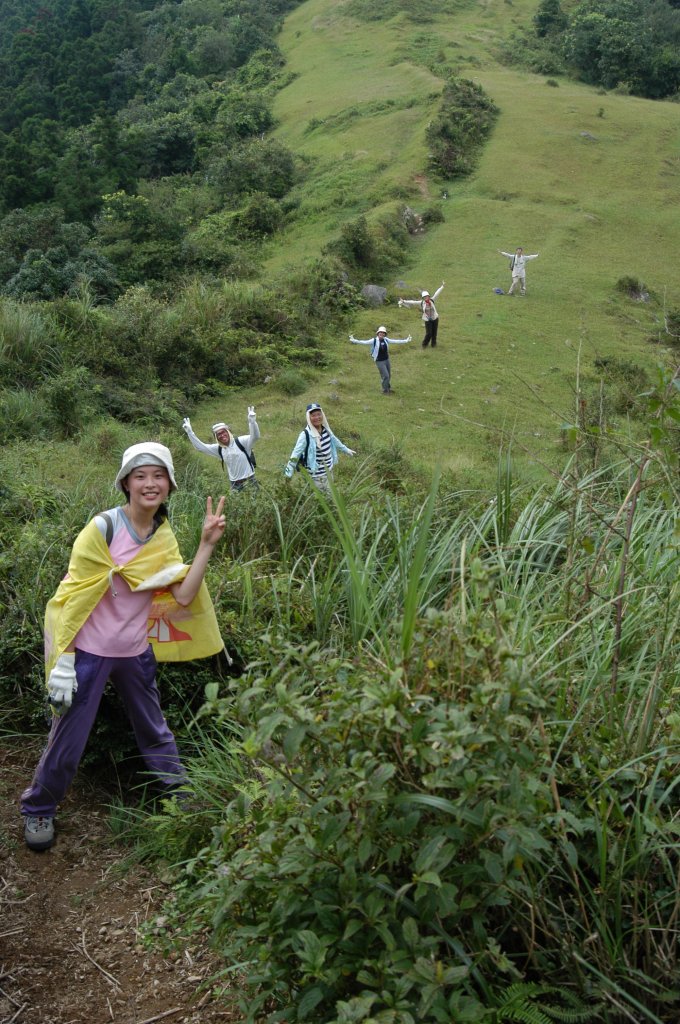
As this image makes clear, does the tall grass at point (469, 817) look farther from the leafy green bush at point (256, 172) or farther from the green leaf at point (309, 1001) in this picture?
the leafy green bush at point (256, 172)

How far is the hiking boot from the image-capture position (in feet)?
13.0

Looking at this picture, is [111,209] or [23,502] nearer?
[23,502]

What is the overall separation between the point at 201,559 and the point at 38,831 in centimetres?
131

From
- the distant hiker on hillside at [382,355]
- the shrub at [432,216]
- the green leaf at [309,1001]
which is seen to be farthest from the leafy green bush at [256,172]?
the green leaf at [309,1001]

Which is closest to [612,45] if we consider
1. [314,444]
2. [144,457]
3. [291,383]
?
[291,383]

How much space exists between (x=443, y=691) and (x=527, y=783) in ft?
1.18

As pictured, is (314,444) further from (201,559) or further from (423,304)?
(423,304)

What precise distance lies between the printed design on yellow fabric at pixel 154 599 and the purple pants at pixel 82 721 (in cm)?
16

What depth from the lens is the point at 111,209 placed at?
87.4ft

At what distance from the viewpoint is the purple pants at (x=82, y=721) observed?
3988mm

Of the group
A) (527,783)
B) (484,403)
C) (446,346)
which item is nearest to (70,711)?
(527,783)

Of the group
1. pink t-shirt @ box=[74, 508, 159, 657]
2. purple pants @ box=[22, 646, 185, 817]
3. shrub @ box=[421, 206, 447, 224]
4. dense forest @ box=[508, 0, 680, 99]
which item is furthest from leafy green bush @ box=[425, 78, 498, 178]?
purple pants @ box=[22, 646, 185, 817]

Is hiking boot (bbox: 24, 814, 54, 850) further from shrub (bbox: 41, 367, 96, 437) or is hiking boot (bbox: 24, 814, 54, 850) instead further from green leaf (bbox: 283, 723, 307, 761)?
shrub (bbox: 41, 367, 96, 437)

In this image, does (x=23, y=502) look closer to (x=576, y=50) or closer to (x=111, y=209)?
(x=111, y=209)
